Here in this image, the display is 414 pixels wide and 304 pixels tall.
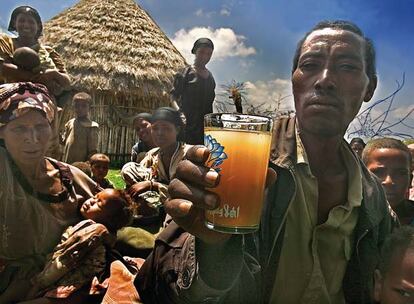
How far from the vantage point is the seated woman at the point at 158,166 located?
14.8 ft

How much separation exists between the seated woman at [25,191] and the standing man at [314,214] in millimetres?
1071

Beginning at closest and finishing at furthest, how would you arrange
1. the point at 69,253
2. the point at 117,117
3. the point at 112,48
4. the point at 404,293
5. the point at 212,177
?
the point at 212,177
the point at 404,293
the point at 69,253
the point at 117,117
the point at 112,48

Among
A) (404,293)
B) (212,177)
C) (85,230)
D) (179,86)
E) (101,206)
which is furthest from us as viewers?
(179,86)

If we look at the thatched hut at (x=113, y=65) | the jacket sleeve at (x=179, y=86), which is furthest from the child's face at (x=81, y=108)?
the thatched hut at (x=113, y=65)

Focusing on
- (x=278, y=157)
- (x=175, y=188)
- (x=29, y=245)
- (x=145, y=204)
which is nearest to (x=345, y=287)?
(x=278, y=157)

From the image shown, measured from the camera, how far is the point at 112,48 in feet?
42.2

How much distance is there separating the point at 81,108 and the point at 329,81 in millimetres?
5241

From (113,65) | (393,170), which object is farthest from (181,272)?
(113,65)

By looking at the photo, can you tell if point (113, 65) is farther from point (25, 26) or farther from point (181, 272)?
point (181, 272)

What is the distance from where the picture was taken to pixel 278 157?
1.70 meters

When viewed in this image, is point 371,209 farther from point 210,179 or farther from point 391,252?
point 210,179

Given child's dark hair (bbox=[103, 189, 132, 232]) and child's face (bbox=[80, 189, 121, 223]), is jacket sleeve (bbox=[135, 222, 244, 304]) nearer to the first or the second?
child's face (bbox=[80, 189, 121, 223])

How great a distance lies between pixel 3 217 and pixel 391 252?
2.05m

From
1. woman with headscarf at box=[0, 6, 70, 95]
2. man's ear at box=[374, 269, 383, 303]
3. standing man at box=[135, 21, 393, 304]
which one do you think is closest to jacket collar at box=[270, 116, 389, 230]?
standing man at box=[135, 21, 393, 304]
